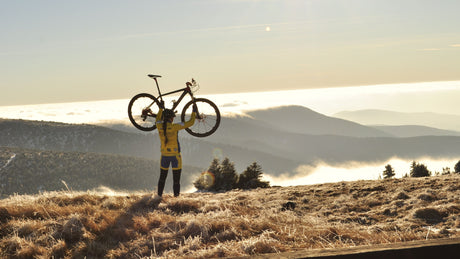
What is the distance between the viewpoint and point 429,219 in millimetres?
8656

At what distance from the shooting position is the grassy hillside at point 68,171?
120 metres

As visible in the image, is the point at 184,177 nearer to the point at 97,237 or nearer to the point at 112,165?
the point at 112,165

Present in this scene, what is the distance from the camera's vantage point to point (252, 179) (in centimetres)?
2236

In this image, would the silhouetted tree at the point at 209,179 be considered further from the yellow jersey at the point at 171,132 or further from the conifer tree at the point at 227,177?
the yellow jersey at the point at 171,132

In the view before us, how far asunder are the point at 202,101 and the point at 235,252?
8.80 metres

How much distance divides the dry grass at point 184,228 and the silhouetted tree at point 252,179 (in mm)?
11292

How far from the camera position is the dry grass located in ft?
16.1

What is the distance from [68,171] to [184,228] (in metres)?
137

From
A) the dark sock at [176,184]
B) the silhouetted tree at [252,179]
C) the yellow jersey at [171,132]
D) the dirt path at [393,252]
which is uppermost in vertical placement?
the yellow jersey at [171,132]

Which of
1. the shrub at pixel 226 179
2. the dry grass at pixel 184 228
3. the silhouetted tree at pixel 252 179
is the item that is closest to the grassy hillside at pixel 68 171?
the shrub at pixel 226 179

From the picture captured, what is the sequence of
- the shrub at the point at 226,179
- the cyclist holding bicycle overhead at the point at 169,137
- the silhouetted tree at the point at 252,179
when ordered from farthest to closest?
the silhouetted tree at the point at 252,179 → the shrub at the point at 226,179 → the cyclist holding bicycle overhead at the point at 169,137

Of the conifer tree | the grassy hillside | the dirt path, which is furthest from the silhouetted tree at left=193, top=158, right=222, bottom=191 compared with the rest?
the grassy hillside

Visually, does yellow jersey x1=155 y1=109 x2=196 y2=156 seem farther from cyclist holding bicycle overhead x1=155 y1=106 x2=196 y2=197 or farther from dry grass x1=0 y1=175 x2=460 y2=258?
dry grass x1=0 y1=175 x2=460 y2=258

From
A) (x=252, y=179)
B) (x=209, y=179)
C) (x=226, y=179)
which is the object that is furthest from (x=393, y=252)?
(x=252, y=179)
